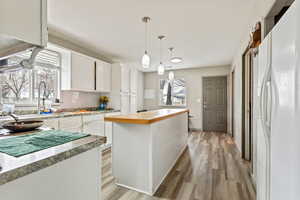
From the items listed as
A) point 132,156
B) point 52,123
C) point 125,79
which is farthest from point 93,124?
point 125,79

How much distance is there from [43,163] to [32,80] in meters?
2.79

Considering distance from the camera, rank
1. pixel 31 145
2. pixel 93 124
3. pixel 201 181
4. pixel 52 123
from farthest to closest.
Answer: pixel 93 124 < pixel 52 123 < pixel 201 181 < pixel 31 145

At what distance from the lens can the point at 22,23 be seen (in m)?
0.68

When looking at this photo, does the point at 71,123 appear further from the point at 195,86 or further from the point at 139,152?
the point at 195,86

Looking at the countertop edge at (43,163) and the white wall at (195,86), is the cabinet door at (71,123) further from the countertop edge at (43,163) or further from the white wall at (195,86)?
the white wall at (195,86)

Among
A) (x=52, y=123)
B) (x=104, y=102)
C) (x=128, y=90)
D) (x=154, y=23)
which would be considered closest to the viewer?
(x=52, y=123)

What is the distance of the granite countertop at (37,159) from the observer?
1.80ft

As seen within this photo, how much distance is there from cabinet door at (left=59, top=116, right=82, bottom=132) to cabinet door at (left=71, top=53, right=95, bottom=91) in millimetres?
785

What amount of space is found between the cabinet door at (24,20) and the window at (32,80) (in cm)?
172

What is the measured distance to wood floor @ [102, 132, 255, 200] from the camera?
176 cm

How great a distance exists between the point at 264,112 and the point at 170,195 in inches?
54.4

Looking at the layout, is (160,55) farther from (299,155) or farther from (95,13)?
(299,155)

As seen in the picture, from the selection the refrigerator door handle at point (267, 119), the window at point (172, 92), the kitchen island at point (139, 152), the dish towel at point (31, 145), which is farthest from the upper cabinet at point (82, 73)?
the refrigerator door handle at point (267, 119)

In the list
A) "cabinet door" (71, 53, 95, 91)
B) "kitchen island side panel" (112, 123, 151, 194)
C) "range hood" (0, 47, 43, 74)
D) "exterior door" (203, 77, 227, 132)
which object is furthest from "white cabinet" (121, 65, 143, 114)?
"range hood" (0, 47, 43, 74)
